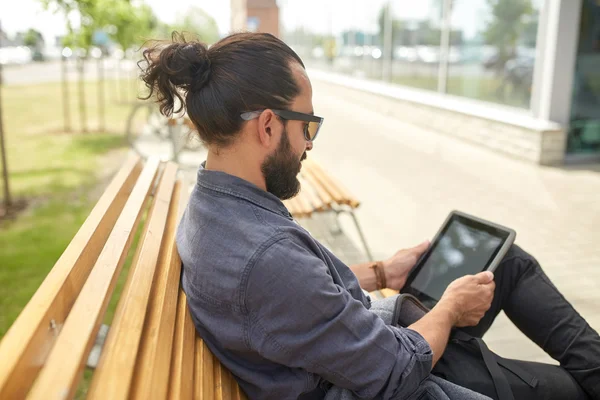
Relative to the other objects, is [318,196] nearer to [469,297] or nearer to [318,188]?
[318,188]

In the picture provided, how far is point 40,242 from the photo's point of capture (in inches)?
217

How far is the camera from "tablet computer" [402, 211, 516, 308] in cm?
233

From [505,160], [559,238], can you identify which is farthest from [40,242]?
[505,160]

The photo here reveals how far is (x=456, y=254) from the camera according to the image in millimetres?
2443

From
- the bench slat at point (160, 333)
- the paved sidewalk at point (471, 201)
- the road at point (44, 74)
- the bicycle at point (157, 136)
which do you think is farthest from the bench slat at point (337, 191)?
the road at point (44, 74)

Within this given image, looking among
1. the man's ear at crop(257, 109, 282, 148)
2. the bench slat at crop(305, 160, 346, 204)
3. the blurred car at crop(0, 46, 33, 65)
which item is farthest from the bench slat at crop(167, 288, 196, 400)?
the blurred car at crop(0, 46, 33, 65)

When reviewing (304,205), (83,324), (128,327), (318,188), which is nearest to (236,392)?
(128,327)

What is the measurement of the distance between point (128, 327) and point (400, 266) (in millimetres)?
1328

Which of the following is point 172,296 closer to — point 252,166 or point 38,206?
point 252,166

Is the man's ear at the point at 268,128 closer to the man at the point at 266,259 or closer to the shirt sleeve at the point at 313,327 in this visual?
the man at the point at 266,259

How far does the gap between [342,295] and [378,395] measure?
0.29 metres

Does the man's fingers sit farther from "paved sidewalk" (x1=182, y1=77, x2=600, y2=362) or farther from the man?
"paved sidewalk" (x1=182, y1=77, x2=600, y2=362)

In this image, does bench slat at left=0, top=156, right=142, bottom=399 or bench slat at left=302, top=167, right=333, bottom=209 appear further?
bench slat at left=302, top=167, right=333, bottom=209

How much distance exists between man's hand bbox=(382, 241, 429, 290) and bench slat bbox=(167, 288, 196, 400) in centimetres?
98
